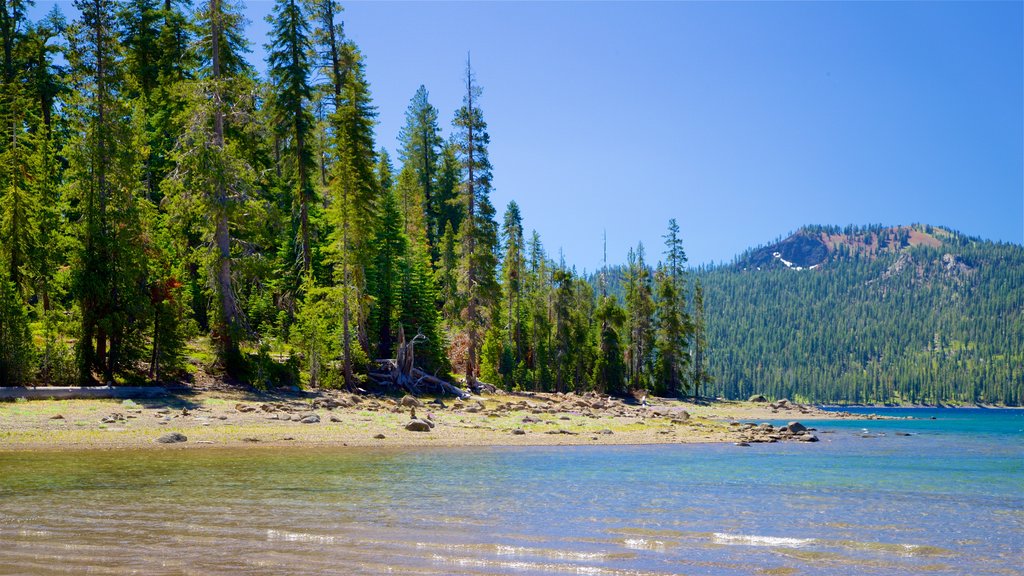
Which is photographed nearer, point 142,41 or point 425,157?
point 142,41

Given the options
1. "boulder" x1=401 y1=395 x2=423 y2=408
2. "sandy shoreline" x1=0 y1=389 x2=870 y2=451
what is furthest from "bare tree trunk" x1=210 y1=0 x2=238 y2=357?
"boulder" x1=401 y1=395 x2=423 y2=408

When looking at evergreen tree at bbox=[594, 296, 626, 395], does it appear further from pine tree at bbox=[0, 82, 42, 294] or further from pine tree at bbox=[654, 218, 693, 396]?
pine tree at bbox=[0, 82, 42, 294]

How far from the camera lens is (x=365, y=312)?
119 ft

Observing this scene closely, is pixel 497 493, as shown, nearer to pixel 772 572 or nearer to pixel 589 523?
pixel 589 523

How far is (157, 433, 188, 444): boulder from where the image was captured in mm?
18266

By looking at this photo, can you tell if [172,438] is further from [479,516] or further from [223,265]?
[223,265]

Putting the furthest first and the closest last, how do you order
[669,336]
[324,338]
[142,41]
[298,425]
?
[669,336]
[142,41]
[324,338]
[298,425]

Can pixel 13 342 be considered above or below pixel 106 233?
below

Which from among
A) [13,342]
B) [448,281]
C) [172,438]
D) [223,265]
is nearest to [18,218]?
[13,342]

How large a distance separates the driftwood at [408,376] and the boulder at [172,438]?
17.9 meters

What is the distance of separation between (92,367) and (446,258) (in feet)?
118

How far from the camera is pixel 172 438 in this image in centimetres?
1847

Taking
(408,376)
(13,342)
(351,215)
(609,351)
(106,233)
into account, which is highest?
(351,215)

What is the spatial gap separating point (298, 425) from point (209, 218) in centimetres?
1140
